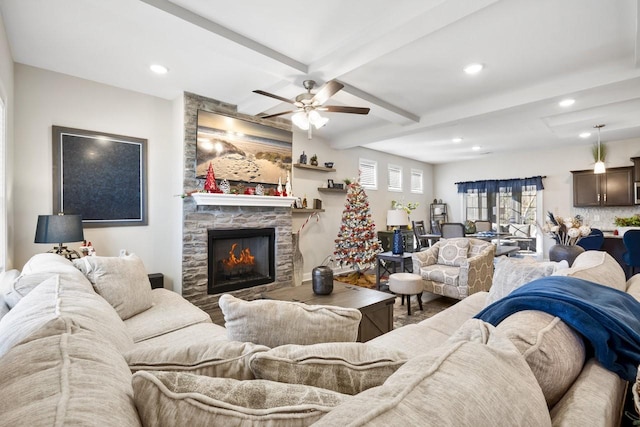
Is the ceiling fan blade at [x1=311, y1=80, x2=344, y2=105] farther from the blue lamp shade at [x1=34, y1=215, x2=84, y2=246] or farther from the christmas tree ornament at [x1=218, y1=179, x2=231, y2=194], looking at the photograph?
the blue lamp shade at [x1=34, y1=215, x2=84, y2=246]

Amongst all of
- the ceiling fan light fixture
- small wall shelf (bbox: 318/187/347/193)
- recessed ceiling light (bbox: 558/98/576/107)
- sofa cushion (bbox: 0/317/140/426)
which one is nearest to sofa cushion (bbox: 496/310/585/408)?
sofa cushion (bbox: 0/317/140/426)

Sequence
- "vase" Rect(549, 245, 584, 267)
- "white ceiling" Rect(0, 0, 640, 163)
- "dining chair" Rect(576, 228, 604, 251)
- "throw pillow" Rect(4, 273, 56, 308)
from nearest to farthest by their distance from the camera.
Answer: "throw pillow" Rect(4, 273, 56, 308), "white ceiling" Rect(0, 0, 640, 163), "vase" Rect(549, 245, 584, 267), "dining chair" Rect(576, 228, 604, 251)

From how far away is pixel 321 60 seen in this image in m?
2.96

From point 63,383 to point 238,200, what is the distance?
3.59m

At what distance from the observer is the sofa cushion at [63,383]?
51 cm

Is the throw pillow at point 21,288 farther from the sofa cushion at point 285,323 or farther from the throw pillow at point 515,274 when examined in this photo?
the throw pillow at point 515,274

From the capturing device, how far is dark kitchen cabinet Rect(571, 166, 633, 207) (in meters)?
6.04

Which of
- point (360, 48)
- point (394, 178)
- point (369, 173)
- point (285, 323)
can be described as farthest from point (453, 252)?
point (394, 178)

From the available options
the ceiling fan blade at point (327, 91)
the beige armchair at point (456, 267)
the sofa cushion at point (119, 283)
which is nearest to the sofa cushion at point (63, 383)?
the sofa cushion at point (119, 283)

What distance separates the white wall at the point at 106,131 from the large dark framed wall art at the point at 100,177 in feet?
0.25

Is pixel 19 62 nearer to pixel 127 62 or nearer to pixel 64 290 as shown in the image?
pixel 127 62

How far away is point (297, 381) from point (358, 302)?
6.25ft

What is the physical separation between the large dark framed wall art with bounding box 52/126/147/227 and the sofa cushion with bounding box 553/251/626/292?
4.13 meters

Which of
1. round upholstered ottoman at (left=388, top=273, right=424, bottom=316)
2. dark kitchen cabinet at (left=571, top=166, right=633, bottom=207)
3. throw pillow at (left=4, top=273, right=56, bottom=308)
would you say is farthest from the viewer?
dark kitchen cabinet at (left=571, top=166, right=633, bottom=207)
